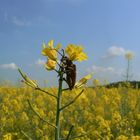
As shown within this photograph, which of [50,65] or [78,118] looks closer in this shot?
[50,65]

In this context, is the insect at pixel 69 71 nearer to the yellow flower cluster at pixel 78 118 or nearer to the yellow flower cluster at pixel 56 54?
the yellow flower cluster at pixel 56 54

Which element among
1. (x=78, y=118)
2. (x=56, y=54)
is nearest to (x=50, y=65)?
(x=56, y=54)

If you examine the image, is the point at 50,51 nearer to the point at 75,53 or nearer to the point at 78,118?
the point at 75,53

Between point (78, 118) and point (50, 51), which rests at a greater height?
point (50, 51)

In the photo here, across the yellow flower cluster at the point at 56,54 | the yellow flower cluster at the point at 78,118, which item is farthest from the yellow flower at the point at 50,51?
the yellow flower cluster at the point at 78,118

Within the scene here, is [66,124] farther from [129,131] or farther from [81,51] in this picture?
[81,51]
